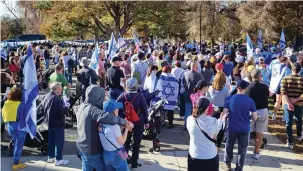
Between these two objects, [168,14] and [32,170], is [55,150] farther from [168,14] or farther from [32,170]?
[168,14]

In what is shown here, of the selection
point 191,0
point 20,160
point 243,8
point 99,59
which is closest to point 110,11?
point 191,0

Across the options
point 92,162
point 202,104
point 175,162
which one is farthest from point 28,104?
point 202,104

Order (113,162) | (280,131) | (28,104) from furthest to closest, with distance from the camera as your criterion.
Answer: (280,131) → (28,104) → (113,162)

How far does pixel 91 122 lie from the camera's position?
4484 millimetres

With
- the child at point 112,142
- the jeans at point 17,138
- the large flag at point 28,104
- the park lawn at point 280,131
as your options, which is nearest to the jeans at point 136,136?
the child at point 112,142

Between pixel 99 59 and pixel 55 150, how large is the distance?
17.9 feet

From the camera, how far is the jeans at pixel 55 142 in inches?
270

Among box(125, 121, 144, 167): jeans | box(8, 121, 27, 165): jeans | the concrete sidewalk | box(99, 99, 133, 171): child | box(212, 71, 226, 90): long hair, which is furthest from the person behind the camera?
box(212, 71, 226, 90): long hair

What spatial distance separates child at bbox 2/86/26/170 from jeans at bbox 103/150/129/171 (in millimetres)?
2821

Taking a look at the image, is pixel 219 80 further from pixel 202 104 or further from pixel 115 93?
pixel 202 104

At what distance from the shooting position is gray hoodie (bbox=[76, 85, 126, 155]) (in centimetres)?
447

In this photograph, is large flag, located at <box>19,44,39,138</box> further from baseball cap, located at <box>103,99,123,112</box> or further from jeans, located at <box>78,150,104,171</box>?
baseball cap, located at <box>103,99,123,112</box>

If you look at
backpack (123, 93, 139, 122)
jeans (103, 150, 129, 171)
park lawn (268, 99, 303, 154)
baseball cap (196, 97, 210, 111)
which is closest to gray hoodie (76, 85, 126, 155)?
jeans (103, 150, 129, 171)

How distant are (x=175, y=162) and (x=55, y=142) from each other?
7.83 ft
